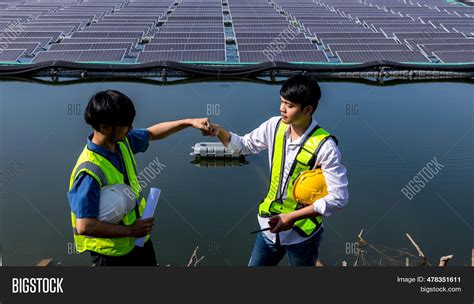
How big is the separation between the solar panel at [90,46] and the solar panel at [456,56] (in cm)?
795

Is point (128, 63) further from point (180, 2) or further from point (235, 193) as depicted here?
point (180, 2)

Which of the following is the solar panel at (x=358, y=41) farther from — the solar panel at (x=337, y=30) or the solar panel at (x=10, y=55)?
the solar panel at (x=10, y=55)

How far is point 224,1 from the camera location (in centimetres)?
2183

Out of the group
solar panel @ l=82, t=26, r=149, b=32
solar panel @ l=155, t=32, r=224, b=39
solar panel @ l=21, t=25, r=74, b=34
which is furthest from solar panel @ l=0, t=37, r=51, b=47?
solar panel @ l=155, t=32, r=224, b=39

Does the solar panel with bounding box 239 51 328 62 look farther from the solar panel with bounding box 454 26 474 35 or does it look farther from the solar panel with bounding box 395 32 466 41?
the solar panel with bounding box 454 26 474 35

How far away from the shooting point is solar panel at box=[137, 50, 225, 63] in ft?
35.8

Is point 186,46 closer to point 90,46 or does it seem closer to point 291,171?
point 90,46

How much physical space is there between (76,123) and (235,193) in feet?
11.7

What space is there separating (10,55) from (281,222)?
10667mm

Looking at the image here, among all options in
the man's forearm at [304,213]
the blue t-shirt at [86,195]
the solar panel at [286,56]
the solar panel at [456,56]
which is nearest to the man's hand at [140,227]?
the blue t-shirt at [86,195]

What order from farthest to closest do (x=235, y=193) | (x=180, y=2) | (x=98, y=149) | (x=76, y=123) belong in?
(x=180, y=2)
(x=76, y=123)
(x=235, y=193)
(x=98, y=149)

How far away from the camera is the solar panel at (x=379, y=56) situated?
11023 millimetres

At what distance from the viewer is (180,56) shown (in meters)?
11.1

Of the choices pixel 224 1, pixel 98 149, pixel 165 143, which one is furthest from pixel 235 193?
pixel 224 1
